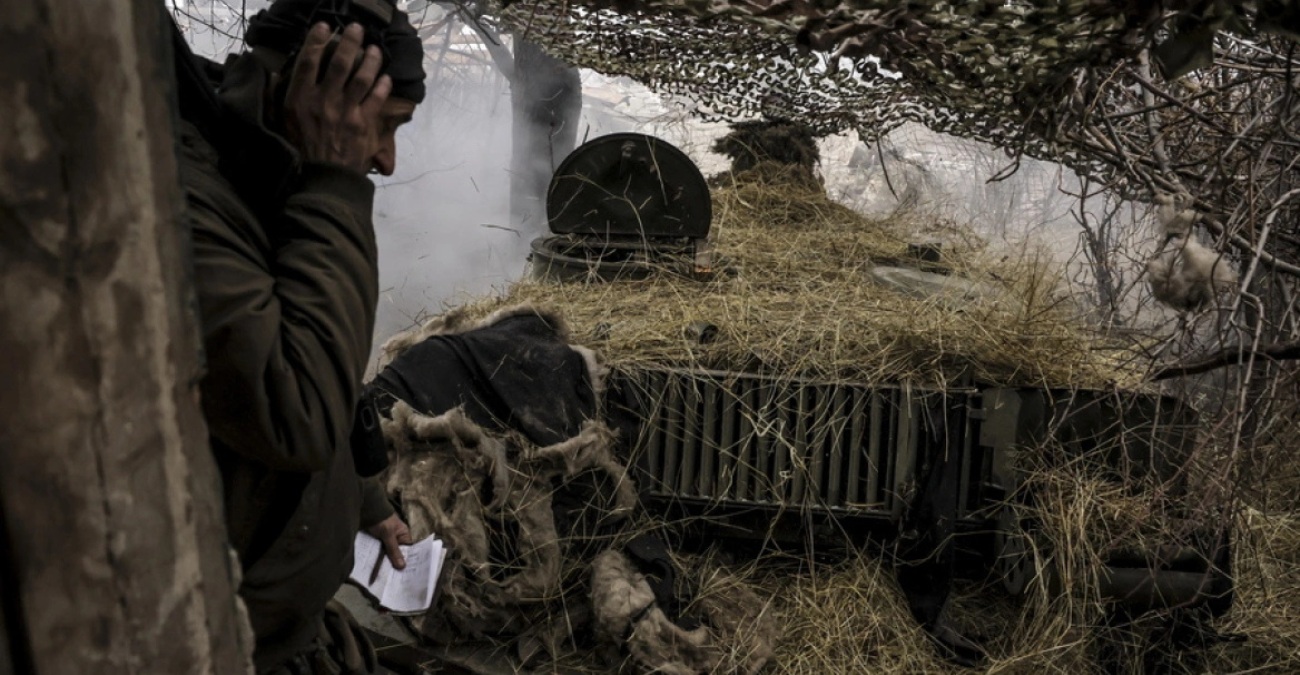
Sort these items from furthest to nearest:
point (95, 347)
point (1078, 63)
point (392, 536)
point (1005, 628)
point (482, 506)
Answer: point (1005, 628)
point (482, 506)
point (392, 536)
point (1078, 63)
point (95, 347)

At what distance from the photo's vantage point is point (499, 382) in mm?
4207

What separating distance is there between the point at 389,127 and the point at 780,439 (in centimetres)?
273

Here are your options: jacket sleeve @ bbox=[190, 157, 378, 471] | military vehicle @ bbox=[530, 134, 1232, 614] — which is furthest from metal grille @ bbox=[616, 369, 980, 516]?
jacket sleeve @ bbox=[190, 157, 378, 471]

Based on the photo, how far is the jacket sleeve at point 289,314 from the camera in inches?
57.2

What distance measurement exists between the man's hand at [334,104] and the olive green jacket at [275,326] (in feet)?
0.15

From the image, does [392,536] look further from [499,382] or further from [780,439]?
[780,439]

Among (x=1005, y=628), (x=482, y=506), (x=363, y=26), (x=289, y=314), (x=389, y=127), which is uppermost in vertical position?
(x=363, y=26)

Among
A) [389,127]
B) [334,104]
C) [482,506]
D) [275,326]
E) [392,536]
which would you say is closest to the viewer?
[275,326]

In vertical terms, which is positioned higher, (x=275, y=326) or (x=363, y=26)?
(x=363, y=26)

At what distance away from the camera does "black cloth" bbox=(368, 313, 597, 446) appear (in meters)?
4.11

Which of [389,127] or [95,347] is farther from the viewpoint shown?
[389,127]

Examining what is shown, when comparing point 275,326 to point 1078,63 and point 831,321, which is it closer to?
point 1078,63

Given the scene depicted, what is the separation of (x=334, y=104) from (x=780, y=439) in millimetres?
2861

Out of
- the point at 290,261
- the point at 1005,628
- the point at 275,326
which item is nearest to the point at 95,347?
the point at 275,326
